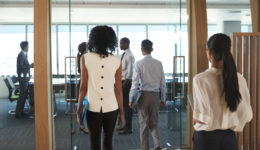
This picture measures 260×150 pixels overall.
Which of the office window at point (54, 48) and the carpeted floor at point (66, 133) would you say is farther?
the carpeted floor at point (66, 133)

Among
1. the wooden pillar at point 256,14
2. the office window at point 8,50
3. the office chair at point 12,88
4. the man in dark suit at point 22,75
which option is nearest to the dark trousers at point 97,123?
the wooden pillar at point 256,14

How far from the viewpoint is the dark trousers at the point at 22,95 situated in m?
4.65

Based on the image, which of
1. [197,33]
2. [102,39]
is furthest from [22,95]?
[197,33]

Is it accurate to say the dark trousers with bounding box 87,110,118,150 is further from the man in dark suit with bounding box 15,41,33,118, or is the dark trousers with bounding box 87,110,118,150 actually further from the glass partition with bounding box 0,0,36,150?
the man in dark suit with bounding box 15,41,33,118

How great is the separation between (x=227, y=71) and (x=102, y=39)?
102 cm

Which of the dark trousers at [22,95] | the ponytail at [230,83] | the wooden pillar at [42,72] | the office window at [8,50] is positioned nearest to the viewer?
the ponytail at [230,83]

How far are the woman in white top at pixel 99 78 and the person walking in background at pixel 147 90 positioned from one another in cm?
111

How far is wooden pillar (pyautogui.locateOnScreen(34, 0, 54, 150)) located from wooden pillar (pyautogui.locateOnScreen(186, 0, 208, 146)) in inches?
65.3

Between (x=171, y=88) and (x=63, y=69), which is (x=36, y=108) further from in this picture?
(x=171, y=88)

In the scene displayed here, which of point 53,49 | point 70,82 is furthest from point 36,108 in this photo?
point 53,49

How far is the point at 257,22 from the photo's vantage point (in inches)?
129

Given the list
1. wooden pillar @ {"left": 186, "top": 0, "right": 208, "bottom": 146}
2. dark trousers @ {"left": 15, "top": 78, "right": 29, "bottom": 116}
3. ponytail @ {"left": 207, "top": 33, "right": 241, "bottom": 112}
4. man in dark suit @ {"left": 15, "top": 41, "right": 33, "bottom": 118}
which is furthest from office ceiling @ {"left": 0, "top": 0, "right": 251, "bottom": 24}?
ponytail @ {"left": 207, "top": 33, "right": 241, "bottom": 112}

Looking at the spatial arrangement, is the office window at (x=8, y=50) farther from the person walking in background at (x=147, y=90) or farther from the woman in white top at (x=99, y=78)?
the woman in white top at (x=99, y=78)

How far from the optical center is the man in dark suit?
15.4 feet
